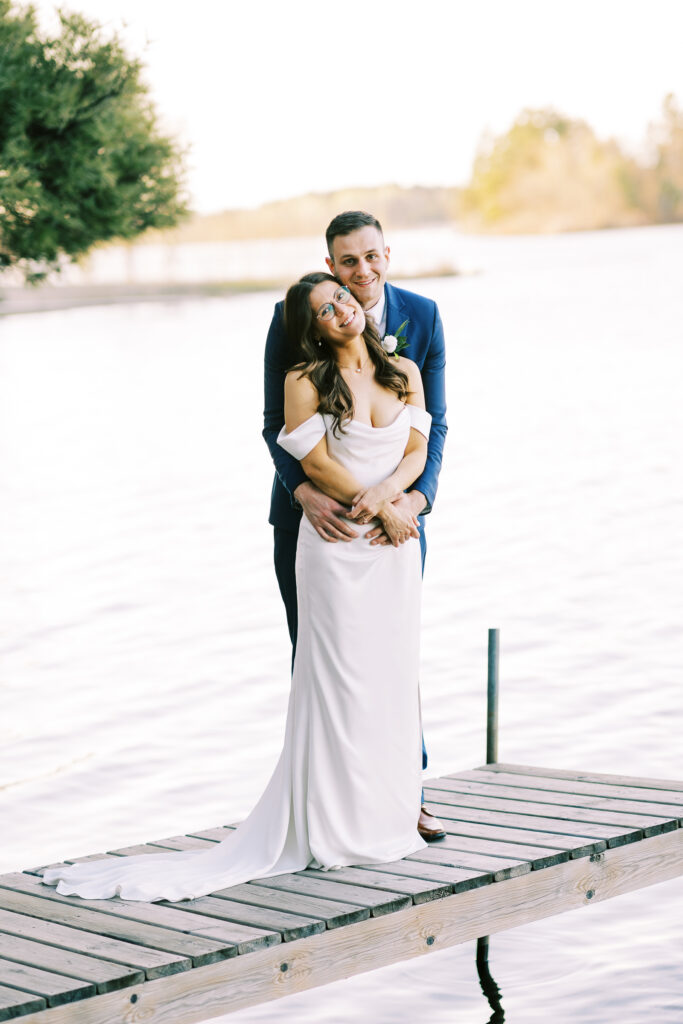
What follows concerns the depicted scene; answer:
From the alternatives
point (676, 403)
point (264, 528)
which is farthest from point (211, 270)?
point (264, 528)

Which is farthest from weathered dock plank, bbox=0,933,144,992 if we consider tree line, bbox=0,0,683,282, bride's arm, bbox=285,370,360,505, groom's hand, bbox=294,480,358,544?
tree line, bbox=0,0,683,282

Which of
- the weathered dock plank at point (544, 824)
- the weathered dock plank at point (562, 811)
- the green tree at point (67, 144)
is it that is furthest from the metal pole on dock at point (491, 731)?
the green tree at point (67, 144)

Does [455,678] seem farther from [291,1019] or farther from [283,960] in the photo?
[283,960]

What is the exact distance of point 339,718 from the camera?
4.47 meters

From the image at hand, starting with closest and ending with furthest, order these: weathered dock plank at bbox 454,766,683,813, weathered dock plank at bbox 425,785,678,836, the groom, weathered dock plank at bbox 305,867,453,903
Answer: weathered dock plank at bbox 305,867,453,903 → the groom → weathered dock plank at bbox 425,785,678,836 → weathered dock plank at bbox 454,766,683,813

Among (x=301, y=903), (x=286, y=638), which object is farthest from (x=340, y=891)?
(x=286, y=638)

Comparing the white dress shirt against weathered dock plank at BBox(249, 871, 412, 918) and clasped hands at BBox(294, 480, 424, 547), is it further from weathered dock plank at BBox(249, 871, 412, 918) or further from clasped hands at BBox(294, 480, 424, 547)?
weathered dock plank at BBox(249, 871, 412, 918)

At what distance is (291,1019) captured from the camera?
550cm

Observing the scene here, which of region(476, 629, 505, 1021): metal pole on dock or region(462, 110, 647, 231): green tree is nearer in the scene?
region(476, 629, 505, 1021): metal pole on dock

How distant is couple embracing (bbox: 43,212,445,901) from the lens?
4.39 metres

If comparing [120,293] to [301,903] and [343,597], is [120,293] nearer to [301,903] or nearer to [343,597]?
[343,597]

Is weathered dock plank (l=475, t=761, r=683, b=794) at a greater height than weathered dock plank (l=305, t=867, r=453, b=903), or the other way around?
weathered dock plank (l=305, t=867, r=453, b=903)

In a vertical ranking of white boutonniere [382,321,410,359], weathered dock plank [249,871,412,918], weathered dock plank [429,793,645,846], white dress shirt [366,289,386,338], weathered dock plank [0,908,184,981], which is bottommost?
weathered dock plank [429,793,645,846]

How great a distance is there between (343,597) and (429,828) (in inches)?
30.7
